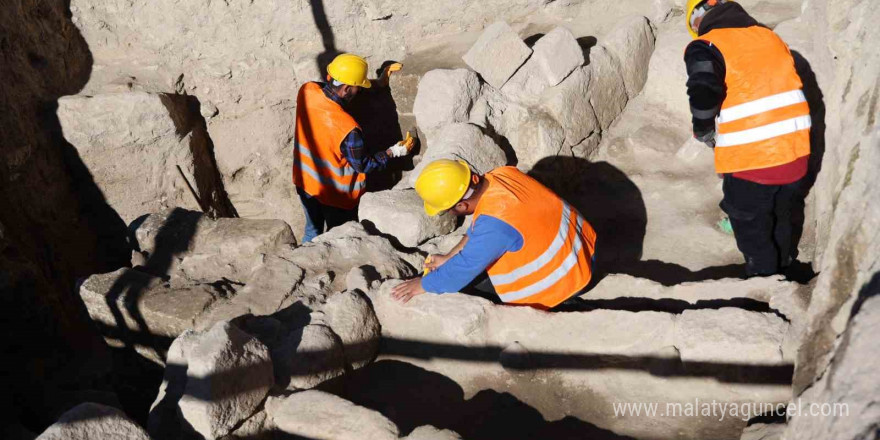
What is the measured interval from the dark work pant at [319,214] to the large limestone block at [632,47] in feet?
8.54

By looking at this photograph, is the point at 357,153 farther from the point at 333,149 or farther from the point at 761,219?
the point at 761,219

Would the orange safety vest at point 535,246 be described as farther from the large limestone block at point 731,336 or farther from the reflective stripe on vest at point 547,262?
the large limestone block at point 731,336

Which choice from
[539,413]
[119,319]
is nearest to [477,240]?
[539,413]

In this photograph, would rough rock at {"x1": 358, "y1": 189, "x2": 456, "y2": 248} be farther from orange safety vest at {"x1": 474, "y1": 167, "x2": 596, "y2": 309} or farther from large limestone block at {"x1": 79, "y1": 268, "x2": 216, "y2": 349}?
large limestone block at {"x1": 79, "y1": 268, "x2": 216, "y2": 349}

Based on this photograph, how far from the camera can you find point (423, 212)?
14.9ft

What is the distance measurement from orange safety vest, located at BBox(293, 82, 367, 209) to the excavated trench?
0.57 m

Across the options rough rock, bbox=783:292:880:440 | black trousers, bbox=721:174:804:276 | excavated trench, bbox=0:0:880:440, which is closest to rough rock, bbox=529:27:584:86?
excavated trench, bbox=0:0:880:440

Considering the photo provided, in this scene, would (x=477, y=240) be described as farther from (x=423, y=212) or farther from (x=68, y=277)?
(x=68, y=277)

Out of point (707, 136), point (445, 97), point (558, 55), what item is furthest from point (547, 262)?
point (558, 55)

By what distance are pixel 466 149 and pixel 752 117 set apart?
1.97m

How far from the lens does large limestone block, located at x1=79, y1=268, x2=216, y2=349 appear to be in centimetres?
399

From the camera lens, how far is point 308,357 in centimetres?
331

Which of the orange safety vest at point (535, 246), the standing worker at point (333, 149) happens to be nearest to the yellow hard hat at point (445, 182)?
the orange safety vest at point (535, 246)

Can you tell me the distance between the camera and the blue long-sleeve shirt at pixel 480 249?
3.35 meters
